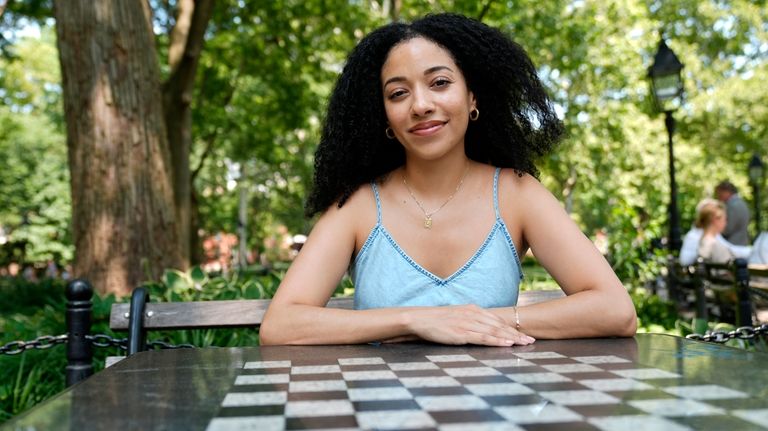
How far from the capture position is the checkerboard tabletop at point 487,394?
0.99 m

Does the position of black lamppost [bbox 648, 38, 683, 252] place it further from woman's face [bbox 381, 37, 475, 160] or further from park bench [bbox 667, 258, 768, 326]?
woman's face [bbox 381, 37, 475, 160]

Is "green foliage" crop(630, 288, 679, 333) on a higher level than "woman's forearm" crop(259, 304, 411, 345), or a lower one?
lower

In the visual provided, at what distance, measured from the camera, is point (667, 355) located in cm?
160

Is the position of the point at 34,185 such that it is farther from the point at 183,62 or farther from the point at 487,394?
the point at 487,394

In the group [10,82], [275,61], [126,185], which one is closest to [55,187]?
[10,82]

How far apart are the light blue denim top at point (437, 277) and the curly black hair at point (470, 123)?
0.18 m

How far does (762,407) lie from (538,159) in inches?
70.1

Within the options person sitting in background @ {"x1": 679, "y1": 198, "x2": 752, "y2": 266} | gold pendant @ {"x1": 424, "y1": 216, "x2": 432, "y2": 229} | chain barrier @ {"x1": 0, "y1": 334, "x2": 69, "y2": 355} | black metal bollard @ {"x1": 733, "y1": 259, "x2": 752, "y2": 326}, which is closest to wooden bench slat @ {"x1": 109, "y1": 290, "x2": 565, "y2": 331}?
chain barrier @ {"x1": 0, "y1": 334, "x2": 69, "y2": 355}

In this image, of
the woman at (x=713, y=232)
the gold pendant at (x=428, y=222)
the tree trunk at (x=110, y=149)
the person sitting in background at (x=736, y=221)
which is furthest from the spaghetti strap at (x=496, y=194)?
the person sitting in background at (x=736, y=221)

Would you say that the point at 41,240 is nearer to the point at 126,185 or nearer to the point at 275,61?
the point at 275,61

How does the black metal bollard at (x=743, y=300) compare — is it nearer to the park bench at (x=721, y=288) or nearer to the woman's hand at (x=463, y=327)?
the park bench at (x=721, y=288)

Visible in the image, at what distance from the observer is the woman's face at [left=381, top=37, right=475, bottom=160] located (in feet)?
7.66

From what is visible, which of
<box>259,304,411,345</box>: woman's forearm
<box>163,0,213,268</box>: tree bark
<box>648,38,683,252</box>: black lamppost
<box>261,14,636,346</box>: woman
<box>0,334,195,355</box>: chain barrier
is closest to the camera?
<box>259,304,411,345</box>: woman's forearm

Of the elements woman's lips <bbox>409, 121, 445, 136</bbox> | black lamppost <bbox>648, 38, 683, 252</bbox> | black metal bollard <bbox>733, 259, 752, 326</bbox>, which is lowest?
black metal bollard <bbox>733, 259, 752, 326</bbox>
